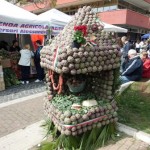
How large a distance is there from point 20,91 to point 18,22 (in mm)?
2442

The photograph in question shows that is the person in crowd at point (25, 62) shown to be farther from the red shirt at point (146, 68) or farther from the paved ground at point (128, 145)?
the paved ground at point (128, 145)

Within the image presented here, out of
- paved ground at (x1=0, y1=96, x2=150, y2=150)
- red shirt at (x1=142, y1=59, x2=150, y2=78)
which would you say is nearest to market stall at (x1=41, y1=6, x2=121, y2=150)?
paved ground at (x1=0, y1=96, x2=150, y2=150)

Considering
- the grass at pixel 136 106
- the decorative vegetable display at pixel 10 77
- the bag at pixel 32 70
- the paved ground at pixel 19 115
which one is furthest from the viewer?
the bag at pixel 32 70

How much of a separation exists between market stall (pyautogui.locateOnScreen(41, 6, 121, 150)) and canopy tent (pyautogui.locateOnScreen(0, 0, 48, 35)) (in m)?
4.15

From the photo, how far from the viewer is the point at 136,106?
215 inches

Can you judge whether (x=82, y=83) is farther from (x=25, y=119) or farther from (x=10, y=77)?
(x=10, y=77)

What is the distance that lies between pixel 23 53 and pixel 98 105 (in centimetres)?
576

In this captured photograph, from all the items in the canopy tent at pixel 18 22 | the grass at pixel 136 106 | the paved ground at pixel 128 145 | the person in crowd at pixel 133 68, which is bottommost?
the paved ground at pixel 128 145

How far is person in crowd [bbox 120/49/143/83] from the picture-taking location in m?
6.78

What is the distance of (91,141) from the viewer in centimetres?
396

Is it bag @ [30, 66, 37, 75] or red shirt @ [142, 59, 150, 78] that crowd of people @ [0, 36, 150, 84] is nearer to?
red shirt @ [142, 59, 150, 78]

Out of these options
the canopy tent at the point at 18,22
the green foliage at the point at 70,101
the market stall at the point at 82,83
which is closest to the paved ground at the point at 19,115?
the market stall at the point at 82,83

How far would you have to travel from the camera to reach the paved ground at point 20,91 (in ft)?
24.1

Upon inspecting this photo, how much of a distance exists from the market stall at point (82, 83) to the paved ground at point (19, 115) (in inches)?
37.9
